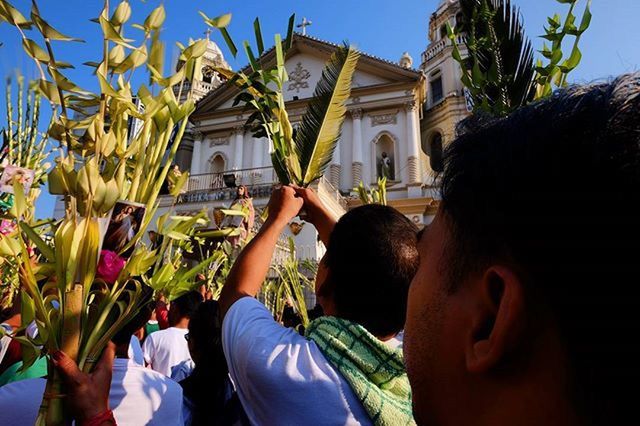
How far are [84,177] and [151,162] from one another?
256 mm

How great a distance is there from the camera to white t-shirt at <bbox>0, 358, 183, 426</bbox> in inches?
48.2

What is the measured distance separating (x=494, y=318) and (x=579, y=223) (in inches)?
6.7

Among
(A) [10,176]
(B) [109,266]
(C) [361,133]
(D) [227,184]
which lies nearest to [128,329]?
(B) [109,266]

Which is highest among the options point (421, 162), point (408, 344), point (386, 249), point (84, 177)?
point (421, 162)

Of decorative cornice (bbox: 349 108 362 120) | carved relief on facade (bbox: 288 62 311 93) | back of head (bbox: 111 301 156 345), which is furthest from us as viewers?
carved relief on facade (bbox: 288 62 311 93)

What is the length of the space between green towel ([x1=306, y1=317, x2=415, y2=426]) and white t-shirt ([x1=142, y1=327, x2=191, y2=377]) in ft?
7.98

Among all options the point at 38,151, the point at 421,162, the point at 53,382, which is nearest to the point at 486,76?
the point at 53,382

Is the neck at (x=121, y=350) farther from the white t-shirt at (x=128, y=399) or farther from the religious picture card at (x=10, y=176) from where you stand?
the religious picture card at (x=10, y=176)

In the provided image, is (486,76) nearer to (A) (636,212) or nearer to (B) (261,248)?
(B) (261,248)

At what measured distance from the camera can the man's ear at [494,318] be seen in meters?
0.54

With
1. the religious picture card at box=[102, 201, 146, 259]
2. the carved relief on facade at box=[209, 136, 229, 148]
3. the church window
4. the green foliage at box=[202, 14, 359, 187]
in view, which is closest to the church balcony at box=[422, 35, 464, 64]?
the church window

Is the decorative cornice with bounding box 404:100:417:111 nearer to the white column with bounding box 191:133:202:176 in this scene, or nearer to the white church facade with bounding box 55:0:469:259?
the white church facade with bounding box 55:0:469:259

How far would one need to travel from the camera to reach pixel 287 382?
0.96 metres

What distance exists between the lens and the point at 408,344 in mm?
725
